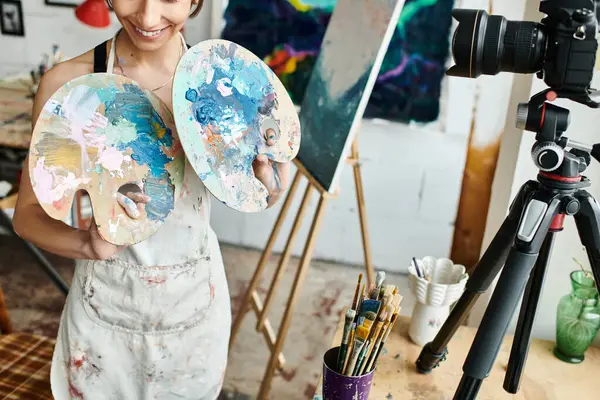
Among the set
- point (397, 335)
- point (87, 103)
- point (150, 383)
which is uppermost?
point (87, 103)

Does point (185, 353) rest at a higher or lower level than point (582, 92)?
lower

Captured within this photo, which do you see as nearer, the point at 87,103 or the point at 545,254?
the point at 87,103

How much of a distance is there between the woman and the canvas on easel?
0.50 metres

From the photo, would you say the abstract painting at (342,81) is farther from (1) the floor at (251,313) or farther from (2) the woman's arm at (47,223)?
(1) the floor at (251,313)

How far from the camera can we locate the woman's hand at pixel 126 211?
0.92 metres

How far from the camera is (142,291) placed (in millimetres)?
1076

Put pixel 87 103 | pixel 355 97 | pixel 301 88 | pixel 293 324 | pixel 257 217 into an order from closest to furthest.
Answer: pixel 87 103
pixel 355 97
pixel 293 324
pixel 301 88
pixel 257 217

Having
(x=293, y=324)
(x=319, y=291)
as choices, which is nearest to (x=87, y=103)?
(x=293, y=324)

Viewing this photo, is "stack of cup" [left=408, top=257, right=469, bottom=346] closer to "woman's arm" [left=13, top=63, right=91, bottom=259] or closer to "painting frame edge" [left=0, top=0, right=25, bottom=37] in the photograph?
"woman's arm" [left=13, top=63, right=91, bottom=259]

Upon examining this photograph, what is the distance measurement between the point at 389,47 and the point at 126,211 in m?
1.92

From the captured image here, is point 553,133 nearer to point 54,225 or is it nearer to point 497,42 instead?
point 497,42

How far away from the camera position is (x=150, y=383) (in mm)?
1119

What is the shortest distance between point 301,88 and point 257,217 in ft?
2.46

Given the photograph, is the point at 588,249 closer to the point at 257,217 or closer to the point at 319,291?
the point at 319,291
